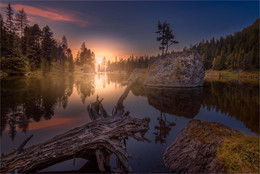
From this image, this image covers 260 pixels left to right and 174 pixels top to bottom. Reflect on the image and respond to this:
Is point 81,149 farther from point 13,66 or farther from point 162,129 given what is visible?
point 13,66

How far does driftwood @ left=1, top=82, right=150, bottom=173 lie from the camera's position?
161 inches

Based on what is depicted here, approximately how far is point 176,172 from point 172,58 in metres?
31.3

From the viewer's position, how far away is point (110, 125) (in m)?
5.70

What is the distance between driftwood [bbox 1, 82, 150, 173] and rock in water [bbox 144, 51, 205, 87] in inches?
1100

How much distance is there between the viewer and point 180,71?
29641mm

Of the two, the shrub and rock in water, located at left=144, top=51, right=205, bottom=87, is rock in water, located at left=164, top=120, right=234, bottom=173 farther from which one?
the shrub

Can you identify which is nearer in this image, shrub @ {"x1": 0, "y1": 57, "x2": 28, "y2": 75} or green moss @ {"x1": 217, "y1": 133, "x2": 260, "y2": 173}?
green moss @ {"x1": 217, "y1": 133, "x2": 260, "y2": 173}

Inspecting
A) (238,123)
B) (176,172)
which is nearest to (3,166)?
(176,172)

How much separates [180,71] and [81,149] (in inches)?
1179

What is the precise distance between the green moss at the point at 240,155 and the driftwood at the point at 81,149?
3.25 metres

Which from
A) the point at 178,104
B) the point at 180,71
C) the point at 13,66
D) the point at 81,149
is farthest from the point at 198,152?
the point at 13,66

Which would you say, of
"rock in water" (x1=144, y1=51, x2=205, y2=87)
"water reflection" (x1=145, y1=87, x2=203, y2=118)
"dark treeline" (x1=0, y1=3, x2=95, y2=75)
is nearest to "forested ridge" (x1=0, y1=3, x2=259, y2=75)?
"dark treeline" (x1=0, y1=3, x2=95, y2=75)

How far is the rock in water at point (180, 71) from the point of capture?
29828 millimetres

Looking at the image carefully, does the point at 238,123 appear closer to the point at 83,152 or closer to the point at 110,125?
the point at 110,125
